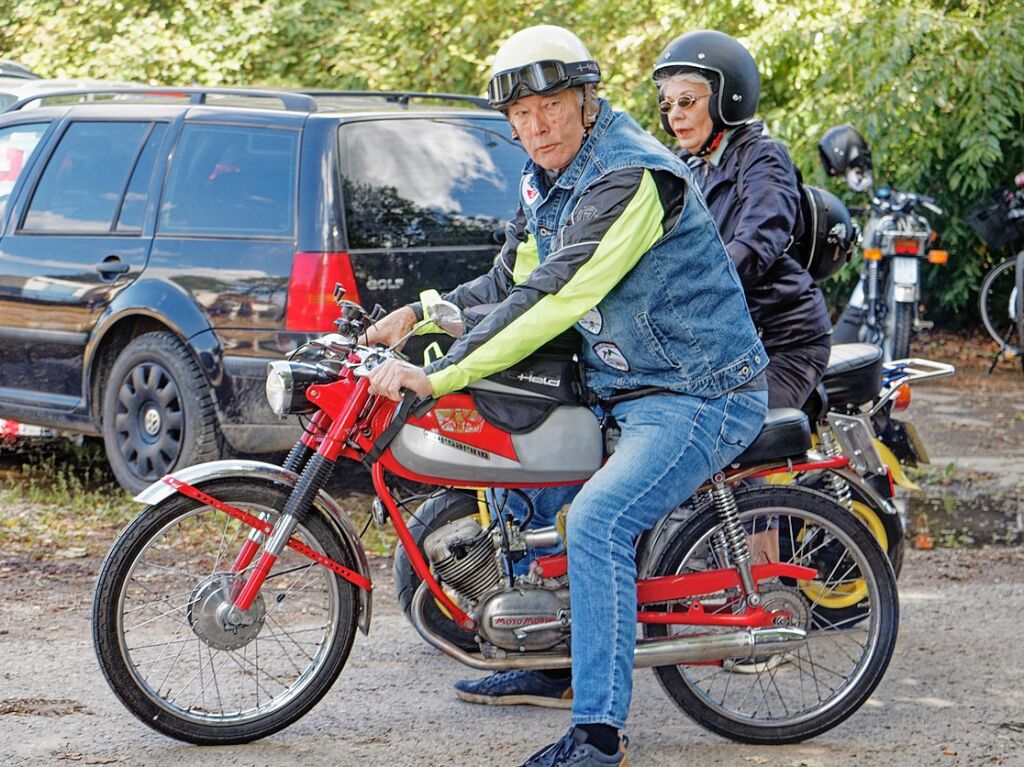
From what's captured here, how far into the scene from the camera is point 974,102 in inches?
436

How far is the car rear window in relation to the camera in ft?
22.0

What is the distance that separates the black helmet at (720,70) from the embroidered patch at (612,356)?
1235 mm

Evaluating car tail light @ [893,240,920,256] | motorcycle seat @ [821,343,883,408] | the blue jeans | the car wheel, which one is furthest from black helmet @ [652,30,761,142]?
A: car tail light @ [893,240,920,256]

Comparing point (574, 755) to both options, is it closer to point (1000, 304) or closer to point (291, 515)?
point (291, 515)

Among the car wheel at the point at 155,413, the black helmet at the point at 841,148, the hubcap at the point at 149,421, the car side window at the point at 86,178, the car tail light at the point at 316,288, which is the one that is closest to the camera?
the car tail light at the point at 316,288

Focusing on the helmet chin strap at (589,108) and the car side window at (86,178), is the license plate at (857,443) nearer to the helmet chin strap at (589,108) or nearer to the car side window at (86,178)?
the helmet chin strap at (589,108)

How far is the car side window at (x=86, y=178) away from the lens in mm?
7395

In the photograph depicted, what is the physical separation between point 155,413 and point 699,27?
598 cm

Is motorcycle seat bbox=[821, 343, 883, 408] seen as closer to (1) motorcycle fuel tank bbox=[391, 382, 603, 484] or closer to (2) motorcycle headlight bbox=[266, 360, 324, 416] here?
→ (1) motorcycle fuel tank bbox=[391, 382, 603, 484]

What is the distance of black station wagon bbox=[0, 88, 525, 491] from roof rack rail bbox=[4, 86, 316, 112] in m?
0.02

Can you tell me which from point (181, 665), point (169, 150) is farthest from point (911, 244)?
point (181, 665)

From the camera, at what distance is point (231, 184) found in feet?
22.8

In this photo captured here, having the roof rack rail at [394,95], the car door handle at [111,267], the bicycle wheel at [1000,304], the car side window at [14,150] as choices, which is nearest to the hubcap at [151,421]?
the car door handle at [111,267]

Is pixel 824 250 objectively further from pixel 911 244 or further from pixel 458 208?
pixel 911 244
